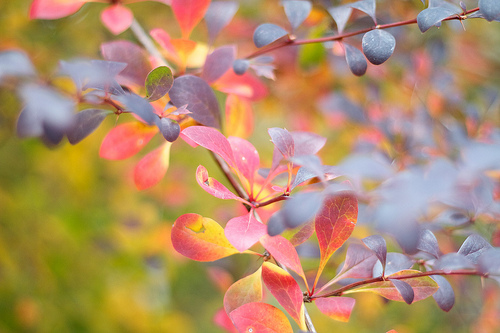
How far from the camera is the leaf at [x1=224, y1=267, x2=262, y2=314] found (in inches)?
17.9

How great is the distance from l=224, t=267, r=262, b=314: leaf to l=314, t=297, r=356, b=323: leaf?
73 mm

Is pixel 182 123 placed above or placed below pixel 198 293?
Result: above

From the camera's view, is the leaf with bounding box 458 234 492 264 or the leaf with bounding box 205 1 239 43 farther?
the leaf with bounding box 205 1 239 43

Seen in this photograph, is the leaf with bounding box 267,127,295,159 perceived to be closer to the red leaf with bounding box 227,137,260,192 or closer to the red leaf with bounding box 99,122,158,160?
the red leaf with bounding box 227,137,260,192

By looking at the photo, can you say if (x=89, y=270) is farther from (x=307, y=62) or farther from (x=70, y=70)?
(x=70, y=70)

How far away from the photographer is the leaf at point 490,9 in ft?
1.41

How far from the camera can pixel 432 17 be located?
448mm

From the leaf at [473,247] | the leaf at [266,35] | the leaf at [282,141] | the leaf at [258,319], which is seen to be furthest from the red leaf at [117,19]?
the leaf at [473,247]

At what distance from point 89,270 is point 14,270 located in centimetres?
23

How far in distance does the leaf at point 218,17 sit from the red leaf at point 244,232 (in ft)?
1.11

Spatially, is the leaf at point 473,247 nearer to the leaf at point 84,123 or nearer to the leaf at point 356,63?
the leaf at point 356,63

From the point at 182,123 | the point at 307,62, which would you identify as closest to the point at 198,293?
the point at 307,62

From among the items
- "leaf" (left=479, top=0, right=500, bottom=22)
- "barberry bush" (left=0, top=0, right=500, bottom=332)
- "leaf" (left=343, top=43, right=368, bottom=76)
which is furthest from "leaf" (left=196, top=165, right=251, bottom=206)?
"leaf" (left=479, top=0, right=500, bottom=22)

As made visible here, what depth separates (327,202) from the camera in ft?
1.44
